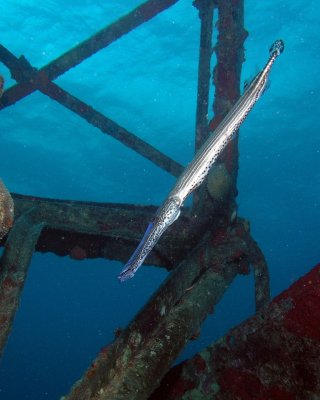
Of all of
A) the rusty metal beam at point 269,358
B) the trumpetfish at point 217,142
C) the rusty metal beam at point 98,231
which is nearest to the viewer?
the rusty metal beam at point 269,358

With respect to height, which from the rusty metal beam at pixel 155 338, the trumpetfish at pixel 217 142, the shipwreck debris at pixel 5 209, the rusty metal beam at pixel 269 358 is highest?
the trumpetfish at pixel 217 142

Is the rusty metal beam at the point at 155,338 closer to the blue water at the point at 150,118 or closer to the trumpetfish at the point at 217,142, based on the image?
the trumpetfish at the point at 217,142

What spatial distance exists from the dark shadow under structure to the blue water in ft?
66.0

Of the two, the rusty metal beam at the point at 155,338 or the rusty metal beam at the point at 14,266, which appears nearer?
the rusty metal beam at the point at 155,338

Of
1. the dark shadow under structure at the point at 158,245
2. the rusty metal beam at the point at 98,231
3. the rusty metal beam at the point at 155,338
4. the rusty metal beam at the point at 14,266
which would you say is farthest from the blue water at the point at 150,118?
the rusty metal beam at the point at 155,338

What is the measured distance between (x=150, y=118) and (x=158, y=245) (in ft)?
108

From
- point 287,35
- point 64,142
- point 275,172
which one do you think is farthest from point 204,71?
point 275,172

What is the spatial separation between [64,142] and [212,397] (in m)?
38.8

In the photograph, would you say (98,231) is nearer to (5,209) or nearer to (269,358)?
(5,209)

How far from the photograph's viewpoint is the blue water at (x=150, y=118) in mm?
25109

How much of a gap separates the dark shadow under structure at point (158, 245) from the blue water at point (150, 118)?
20.1m

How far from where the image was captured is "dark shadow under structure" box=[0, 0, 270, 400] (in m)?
2.27

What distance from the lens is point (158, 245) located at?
176 inches

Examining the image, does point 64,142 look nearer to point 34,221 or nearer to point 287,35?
point 287,35
